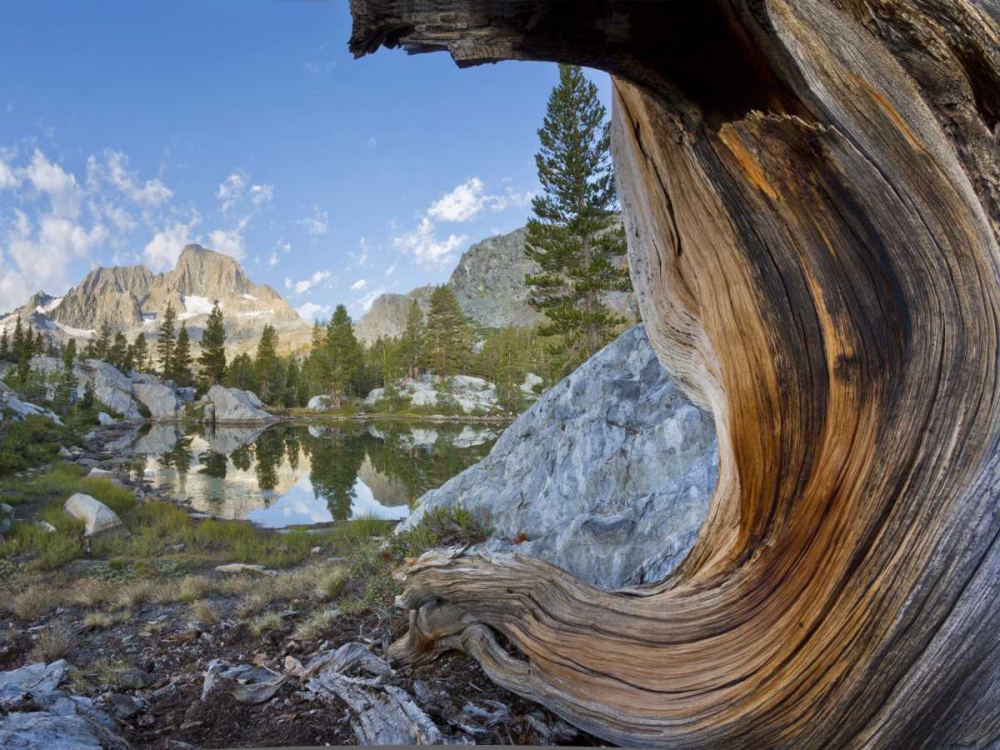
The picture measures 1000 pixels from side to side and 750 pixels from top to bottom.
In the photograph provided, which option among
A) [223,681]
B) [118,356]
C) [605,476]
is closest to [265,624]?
[223,681]

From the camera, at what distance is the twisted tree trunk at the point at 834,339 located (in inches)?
59.7

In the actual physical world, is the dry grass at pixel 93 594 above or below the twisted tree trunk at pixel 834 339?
below

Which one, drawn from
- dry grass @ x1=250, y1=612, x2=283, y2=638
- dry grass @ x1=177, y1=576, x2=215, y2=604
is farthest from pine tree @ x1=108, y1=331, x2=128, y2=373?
dry grass @ x1=250, y1=612, x2=283, y2=638

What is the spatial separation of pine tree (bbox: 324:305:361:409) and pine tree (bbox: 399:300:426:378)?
6.53 m

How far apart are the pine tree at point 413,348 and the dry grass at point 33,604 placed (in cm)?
5569

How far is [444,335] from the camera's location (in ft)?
199

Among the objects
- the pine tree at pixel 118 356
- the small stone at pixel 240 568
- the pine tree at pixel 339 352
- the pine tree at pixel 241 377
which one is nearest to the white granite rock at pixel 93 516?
the small stone at pixel 240 568

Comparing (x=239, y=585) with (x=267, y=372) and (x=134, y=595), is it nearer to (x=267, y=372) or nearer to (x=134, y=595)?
(x=134, y=595)

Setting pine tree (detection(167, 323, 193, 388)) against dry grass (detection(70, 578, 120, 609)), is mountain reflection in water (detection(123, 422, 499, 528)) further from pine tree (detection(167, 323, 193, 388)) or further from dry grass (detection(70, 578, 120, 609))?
pine tree (detection(167, 323, 193, 388))

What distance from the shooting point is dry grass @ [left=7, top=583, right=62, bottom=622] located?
6.20 meters

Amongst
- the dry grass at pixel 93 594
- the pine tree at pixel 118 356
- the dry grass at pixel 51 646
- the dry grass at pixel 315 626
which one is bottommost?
the dry grass at pixel 93 594

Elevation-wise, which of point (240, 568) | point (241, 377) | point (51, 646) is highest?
point (241, 377)

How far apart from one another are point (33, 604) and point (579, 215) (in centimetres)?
2058

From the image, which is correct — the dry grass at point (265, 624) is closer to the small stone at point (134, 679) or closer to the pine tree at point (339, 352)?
the small stone at point (134, 679)
